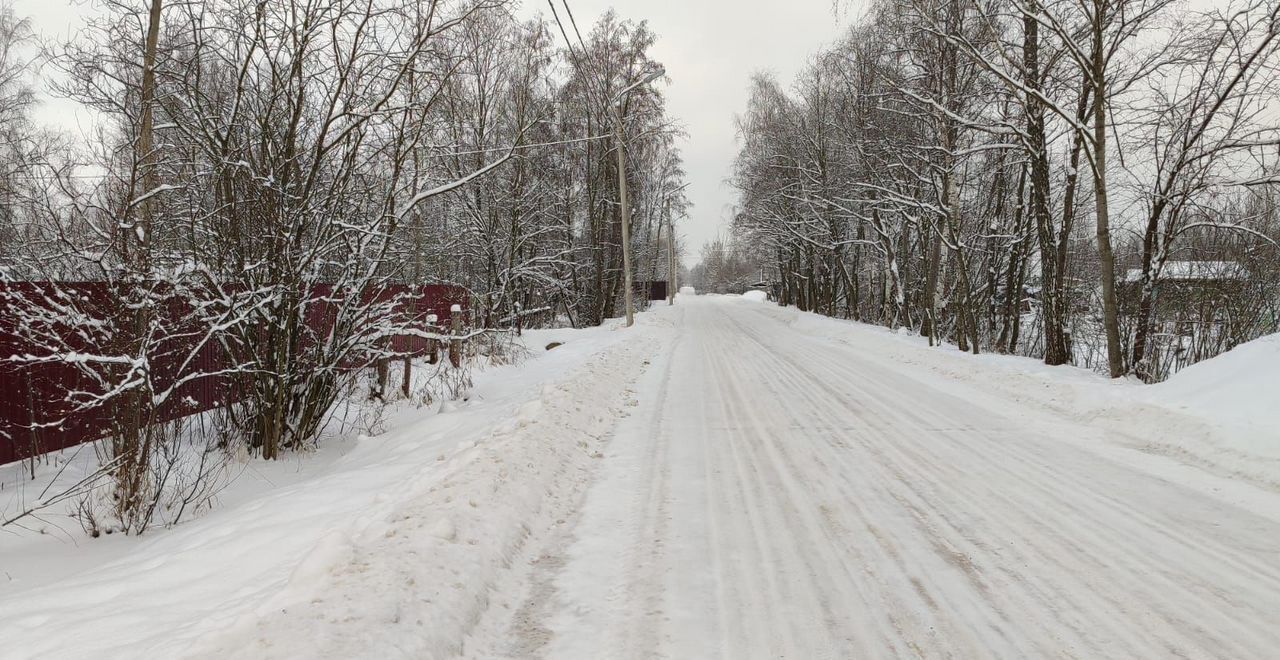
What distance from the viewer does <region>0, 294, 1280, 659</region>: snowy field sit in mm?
2576

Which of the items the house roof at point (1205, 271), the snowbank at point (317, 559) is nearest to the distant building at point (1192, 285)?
the house roof at point (1205, 271)

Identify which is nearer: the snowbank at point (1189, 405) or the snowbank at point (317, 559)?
the snowbank at point (317, 559)

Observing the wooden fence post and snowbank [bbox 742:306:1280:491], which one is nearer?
snowbank [bbox 742:306:1280:491]

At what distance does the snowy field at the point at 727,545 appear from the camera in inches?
101

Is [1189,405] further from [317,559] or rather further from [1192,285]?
[317,559]

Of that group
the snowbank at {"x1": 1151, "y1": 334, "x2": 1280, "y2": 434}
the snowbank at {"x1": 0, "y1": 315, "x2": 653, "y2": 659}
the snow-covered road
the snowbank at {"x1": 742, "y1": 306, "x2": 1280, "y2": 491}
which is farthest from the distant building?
the snowbank at {"x1": 0, "y1": 315, "x2": 653, "y2": 659}

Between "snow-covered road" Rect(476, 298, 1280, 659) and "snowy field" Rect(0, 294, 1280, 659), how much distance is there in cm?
2

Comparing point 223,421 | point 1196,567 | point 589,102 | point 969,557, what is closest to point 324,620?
point 969,557

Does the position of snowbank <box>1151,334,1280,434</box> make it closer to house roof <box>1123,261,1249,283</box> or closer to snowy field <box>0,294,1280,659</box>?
snowy field <box>0,294,1280,659</box>

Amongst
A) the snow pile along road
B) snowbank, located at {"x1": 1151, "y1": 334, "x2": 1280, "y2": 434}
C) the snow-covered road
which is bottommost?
the snow-covered road

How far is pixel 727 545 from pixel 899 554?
3.18ft

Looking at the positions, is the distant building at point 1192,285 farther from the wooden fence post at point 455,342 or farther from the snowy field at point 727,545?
the wooden fence post at point 455,342

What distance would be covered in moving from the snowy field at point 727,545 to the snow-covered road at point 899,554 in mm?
18

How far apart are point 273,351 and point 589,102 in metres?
18.8
